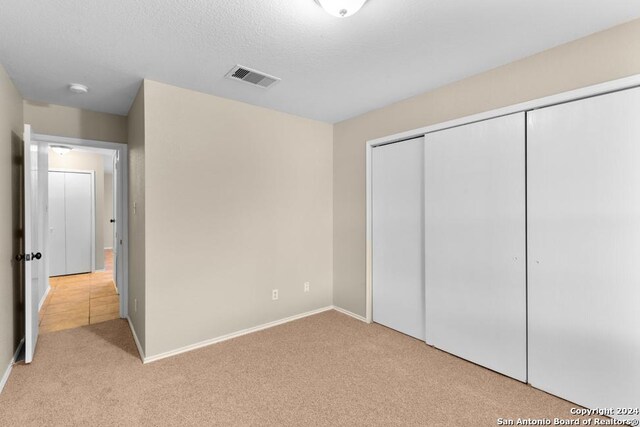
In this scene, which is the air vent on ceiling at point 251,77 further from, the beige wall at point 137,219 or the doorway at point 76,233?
the doorway at point 76,233

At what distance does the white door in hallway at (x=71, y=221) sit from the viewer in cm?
602

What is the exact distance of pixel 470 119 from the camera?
8.64 ft

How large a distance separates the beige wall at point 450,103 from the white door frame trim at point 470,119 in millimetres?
54

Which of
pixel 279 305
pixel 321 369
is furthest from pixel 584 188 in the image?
pixel 279 305

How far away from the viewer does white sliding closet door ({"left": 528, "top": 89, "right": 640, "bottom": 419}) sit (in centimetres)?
190

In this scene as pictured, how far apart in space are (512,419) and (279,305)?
2359 millimetres

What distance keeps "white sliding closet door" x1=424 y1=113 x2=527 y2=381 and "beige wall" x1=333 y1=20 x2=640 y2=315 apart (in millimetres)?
224

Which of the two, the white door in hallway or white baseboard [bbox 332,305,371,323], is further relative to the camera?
the white door in hallway

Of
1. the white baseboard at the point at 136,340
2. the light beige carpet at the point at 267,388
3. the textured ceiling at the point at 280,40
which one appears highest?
the textured ceiling at the point at 280,40

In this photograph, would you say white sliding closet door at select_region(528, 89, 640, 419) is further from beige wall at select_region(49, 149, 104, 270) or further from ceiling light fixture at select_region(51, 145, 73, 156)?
beige wall at select_region(49, 149, 104, 270)

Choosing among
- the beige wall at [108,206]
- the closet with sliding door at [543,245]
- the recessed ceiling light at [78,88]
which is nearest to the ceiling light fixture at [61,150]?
the beige wall at [108,206]

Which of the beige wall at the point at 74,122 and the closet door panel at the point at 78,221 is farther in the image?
the closet door panel at the point at 78,221

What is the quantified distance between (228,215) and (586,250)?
9.73ft

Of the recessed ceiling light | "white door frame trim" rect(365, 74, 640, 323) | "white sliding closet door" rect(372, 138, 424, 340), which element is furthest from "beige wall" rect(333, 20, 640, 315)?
the recessed ceiling light
